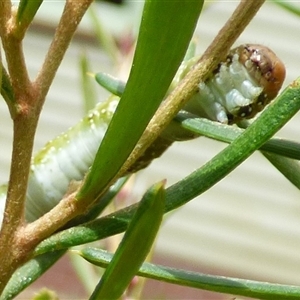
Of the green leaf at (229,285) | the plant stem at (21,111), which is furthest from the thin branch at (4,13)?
the green leaf at (229,285)

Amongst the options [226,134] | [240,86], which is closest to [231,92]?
[240,86]

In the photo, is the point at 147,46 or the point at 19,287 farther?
the point at 19,287

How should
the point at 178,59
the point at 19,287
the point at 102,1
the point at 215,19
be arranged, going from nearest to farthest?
the point at 178,59
the point at 19,287
the point at 102,1
the point at 215,19

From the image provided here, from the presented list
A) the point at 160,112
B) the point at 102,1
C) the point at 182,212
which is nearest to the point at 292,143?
the point at 160,112

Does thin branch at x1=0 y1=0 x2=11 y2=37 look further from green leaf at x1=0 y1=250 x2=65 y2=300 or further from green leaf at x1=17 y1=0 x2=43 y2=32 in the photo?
green leaf at x1=0 y1=250 x2=65 y2=300

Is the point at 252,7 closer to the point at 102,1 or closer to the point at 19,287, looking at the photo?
the point at 19,287

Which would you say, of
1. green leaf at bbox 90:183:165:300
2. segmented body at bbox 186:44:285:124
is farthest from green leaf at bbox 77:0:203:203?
segmented body at bbox 186:44:285:124

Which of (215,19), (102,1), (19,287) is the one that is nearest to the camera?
(19,287)

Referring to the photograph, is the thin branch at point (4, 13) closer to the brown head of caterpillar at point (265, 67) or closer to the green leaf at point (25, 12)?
the green leaf at point (25, 12)
